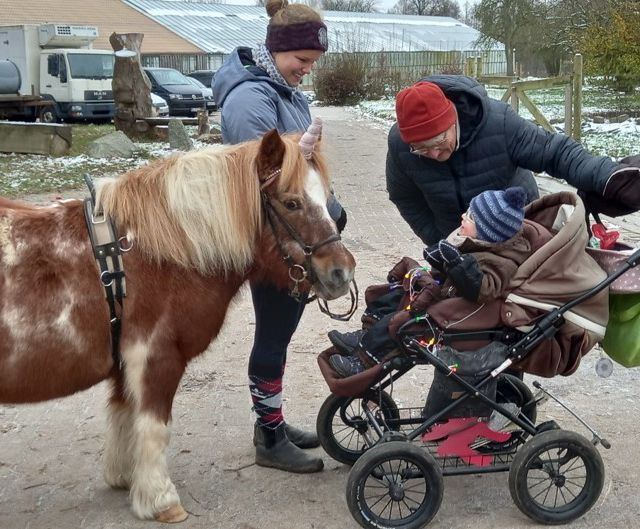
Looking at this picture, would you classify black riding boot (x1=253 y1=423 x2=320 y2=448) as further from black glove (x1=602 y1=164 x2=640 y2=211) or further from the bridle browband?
black glove (x1=602 y1=164 x2=640 y2=211)

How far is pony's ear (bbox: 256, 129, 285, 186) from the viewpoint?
9.65 ft

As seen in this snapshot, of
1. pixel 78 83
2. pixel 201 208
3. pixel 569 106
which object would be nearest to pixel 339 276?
pixel 201 208

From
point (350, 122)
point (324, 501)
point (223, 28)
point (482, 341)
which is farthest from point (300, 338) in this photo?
point (223, 28)

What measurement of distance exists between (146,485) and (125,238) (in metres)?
1.02

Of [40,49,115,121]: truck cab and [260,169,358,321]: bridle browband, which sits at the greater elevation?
[40,49,115,121]: truck cab

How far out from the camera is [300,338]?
5484mm

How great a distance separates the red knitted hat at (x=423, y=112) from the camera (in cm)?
319

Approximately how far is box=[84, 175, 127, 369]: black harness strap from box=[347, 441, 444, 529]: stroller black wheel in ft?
3.65

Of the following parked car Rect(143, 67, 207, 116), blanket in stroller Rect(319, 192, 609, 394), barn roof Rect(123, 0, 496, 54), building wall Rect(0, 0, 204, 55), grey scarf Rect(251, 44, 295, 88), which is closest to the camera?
blanket in stroller Rect(319, 192, 609, 394)

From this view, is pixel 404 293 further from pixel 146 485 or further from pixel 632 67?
pixel 632 67

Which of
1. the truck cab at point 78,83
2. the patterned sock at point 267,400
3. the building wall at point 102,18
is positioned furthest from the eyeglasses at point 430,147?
the building wall at point 102,18

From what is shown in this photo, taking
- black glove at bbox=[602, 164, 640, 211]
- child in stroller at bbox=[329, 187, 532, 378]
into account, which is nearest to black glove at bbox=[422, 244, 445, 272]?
child in stroller at bbox=[329, 187, 532, 378]

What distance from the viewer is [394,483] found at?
3.15 meters

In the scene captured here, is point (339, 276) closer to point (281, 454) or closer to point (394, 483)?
point (394, 483)
